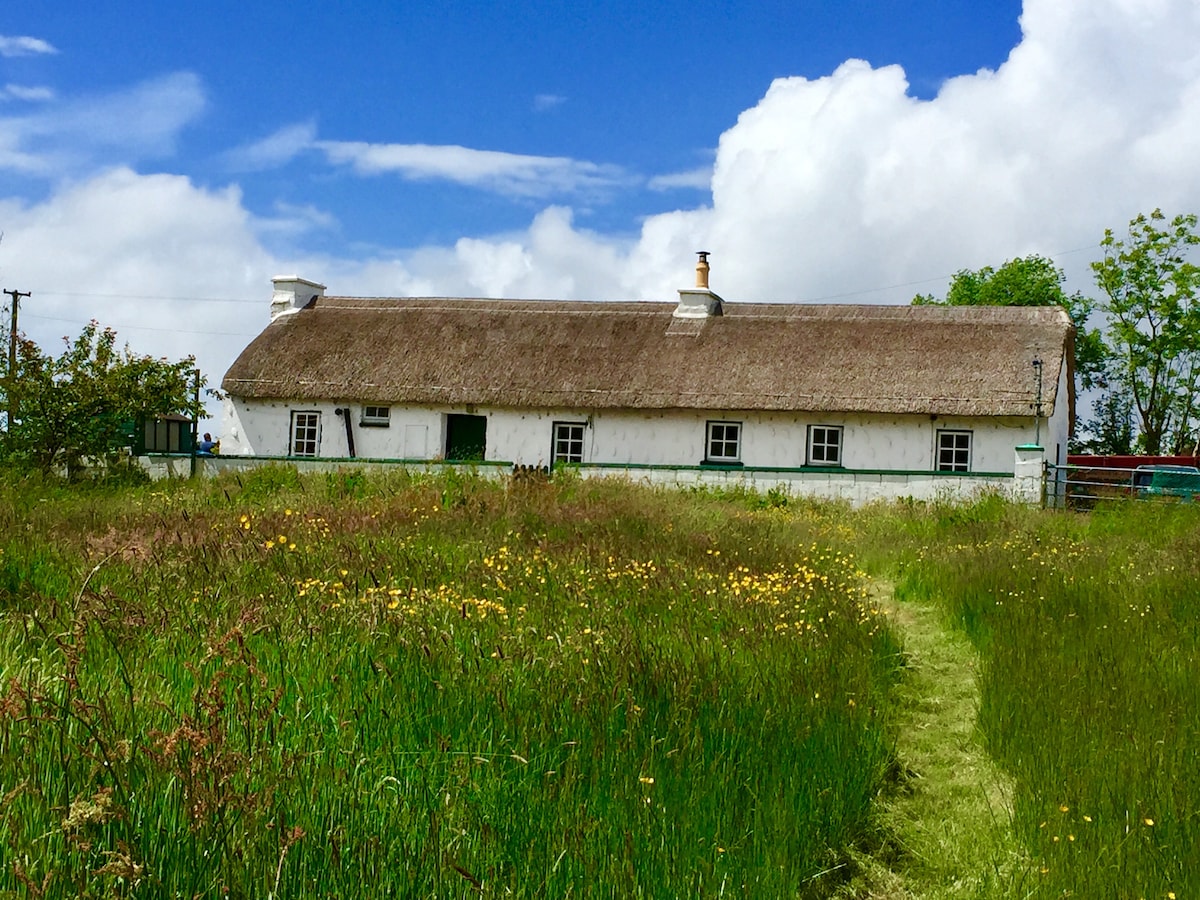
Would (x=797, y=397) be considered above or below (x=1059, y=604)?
above

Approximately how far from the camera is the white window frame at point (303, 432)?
25.4 m

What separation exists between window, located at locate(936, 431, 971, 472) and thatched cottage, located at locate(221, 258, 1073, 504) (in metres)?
0.03

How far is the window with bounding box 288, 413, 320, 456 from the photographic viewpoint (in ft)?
83.5

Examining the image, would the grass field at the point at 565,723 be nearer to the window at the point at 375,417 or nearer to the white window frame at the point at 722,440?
the white window frame at the point at 722,440

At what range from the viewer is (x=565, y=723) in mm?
4613

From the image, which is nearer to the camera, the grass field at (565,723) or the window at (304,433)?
the grass field at (565,723)

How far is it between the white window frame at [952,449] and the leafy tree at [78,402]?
1603 cm

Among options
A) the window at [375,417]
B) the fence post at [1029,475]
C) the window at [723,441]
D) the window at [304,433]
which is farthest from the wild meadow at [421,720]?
the window at [304,433]

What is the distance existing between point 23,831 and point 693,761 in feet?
8.20

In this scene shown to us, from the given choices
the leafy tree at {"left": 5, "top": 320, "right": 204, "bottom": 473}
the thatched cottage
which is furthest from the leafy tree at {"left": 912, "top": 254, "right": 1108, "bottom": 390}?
the leafy tree at {"left": 5, "top": 320, "right": 204, "bottom": 473}

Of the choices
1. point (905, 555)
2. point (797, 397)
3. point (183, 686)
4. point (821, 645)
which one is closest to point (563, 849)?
point (183, 686)

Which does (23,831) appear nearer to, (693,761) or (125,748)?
(125,748)

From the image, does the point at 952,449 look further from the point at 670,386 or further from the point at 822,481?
the point at 670,386

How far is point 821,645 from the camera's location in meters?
6.82
